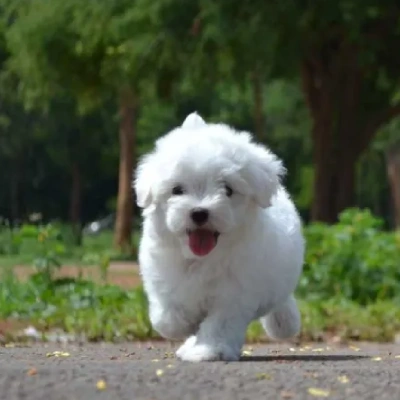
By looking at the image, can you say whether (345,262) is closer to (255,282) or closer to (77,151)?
(255,282)

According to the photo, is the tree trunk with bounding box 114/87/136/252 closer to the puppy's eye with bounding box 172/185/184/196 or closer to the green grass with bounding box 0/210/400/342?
the green grass with bounding box 0/210/400/342

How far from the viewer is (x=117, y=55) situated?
997 inches

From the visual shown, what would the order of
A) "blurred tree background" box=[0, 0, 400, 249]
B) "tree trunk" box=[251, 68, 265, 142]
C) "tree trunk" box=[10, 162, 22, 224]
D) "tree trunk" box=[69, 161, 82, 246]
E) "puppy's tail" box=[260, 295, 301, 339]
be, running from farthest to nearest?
"tree trunk" box=[10, 162, 22, 224]
"tree trunk" box=[69, 161, 82, 246]
"tree trunk" box=[251, 68, 265, 142]
"blurred tree background" box=[0, 0, 400, 249]
"puppy's tail" box=[260, 295, 301, 339]

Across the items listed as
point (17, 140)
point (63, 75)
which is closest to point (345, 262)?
point (63, 75)

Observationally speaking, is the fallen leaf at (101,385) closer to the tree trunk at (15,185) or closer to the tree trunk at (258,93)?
the tree trunk at (258,93)

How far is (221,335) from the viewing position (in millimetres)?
7492

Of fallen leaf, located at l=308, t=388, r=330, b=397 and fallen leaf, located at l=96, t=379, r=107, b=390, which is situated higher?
fallen leaf, located at l=96, t=379, r=107, b=390

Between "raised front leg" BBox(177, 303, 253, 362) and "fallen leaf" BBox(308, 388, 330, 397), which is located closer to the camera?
"fallen leaf" BBox(308, 388, 330, 397)

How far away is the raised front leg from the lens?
24.3 feet

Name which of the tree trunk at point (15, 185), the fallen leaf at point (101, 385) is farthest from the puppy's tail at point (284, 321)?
the tree trunk at point (15, 185)

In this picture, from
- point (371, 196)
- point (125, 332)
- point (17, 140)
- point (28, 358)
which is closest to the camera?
point (28, 358)

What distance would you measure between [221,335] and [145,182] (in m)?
0.93

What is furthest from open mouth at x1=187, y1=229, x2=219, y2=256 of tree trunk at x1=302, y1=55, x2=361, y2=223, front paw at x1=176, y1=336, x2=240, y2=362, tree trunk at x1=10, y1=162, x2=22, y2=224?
tree trunk at x1=10, y1=162, x2=22, y2=224

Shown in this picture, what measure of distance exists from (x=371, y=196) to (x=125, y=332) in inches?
2398
